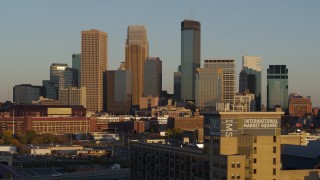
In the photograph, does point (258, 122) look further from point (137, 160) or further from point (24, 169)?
point (24, 169)

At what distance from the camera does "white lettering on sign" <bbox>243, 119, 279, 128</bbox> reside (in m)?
64.4

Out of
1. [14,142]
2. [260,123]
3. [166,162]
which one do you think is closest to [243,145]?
[260,123]

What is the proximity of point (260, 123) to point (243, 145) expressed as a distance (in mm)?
2900

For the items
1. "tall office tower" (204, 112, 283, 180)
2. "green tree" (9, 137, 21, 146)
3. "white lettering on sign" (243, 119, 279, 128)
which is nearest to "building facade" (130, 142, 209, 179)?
"tall office tower" (204, 112, 283, 180)

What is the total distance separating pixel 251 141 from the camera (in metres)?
64.0

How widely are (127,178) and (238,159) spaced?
155 ft

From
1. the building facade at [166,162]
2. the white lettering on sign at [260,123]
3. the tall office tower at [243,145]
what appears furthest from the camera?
the building facade at [166,162]

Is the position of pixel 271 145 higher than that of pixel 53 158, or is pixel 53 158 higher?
pixel 271 145

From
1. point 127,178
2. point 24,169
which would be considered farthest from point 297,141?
point 24,169

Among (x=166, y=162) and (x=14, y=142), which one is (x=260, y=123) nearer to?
(x=166, y=162)

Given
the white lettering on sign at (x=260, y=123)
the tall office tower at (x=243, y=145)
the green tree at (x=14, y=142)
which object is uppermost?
the white lettering on sign at (x=260, y=123)

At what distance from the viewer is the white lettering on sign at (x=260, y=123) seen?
211 ft

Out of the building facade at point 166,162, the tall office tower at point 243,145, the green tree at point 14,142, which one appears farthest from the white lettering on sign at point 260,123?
the green tree at point 14,142

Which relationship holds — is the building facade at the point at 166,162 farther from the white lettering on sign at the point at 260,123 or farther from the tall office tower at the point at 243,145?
the white lettering on sign at the point at 260,123
